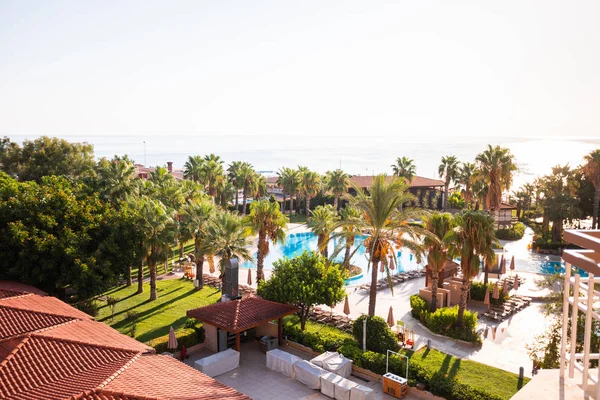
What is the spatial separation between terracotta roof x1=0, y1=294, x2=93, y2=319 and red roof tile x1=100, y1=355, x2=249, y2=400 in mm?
5110

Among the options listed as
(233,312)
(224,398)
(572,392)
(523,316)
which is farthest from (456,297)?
(572,392)

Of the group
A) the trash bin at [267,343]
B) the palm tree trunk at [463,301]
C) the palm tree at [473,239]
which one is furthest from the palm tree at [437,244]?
the trash bin at [267,343]

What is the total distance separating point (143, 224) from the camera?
82.2 ft

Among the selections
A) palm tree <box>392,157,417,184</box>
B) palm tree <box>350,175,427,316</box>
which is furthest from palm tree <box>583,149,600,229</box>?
palm tree <box>350,175,427,316</box>

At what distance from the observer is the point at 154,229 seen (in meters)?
25.3

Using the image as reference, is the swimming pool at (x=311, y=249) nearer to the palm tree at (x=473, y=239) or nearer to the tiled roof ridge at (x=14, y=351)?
the palm tree at (x=473, y=239)

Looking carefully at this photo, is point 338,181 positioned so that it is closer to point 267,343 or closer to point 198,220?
point 198,220

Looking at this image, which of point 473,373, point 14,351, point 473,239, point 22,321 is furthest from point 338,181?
point 14,351

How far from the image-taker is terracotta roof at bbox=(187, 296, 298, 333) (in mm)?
19297

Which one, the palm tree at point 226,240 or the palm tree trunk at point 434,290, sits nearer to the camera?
the palm tree trunk at point 434,290

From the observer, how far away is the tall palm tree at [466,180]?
161 ft

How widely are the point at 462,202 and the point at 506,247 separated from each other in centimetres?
1611

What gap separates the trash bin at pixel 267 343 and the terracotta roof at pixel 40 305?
297 inches

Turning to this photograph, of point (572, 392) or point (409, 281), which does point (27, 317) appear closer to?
point (572, 392)
